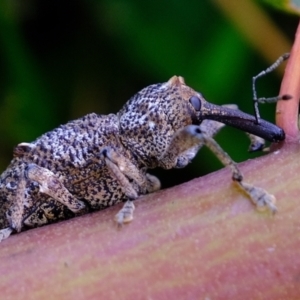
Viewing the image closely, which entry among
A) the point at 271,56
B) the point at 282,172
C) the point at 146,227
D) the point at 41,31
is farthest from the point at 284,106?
the point at 41,31

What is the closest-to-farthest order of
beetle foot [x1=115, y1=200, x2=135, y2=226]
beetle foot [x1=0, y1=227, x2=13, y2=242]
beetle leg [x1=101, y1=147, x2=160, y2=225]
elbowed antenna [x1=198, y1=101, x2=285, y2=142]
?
beetle foot [x1=115, y1=200, x2=135, y2=226] → beetle foot [x1=0, y1=227, x2=13, y2=242] → beetle leg [x1=101, y1=147, x2=160, y2=225] → elbowed antenna [x1=198, y1=101, x2=285, y2=142]

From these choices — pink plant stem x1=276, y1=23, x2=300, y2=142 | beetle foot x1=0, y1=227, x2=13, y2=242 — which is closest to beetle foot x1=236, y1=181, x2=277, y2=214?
pink plant stem x1=276, y1=23, x2=300, y2=142

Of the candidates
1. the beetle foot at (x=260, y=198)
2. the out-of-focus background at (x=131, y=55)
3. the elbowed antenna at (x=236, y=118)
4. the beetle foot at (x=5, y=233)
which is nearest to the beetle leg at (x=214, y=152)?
the beetle foot at (x=260, y=198)

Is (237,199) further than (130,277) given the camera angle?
Yes

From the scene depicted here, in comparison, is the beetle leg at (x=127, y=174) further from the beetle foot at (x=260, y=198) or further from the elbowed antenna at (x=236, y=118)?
the beetle foot at (x=260, y=198)

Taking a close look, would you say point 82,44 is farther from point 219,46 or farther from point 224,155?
point 224,155

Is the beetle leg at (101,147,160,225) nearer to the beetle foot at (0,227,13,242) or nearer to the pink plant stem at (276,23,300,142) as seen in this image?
the beetle foot at (0,227,13,242)
